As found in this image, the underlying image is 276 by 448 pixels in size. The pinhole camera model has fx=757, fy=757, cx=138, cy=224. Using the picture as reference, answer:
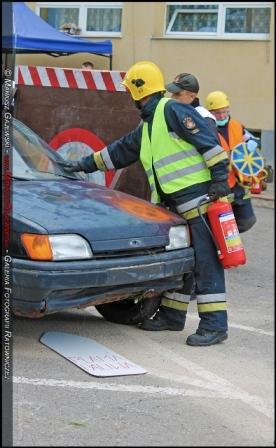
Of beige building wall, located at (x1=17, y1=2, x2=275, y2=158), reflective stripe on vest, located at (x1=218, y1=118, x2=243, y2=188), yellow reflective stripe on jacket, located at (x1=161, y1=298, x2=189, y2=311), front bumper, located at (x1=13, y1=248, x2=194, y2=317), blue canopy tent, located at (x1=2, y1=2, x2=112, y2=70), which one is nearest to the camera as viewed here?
front bumper, located at (x1=13, y1=248, x2=194, y2=317)

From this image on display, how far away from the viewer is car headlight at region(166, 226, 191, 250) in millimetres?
5094

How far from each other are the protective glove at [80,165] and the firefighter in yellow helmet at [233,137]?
1.57m

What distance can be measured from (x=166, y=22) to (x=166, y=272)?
8.83 meters

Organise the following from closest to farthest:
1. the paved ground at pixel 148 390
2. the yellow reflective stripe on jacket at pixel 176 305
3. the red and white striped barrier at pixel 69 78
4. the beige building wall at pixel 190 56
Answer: the paved ground at pixel 148 390 → the yellow reflective stripe on jacket at pixel 176 305 → the red and white striped barrier at pixel 69 78 → the beige building wall at pixel 190 56

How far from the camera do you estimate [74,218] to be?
15.5 ft

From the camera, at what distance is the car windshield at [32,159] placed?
5.43 m

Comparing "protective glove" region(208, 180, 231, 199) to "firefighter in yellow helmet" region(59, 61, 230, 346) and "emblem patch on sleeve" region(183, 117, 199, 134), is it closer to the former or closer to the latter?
"firefighter in yellow helmet" region(59, 61, 230, 346)

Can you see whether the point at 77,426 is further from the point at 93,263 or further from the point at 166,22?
the point at 166,22

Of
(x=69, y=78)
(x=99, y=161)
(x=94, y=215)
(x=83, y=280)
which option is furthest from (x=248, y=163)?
(x=83, y=280)

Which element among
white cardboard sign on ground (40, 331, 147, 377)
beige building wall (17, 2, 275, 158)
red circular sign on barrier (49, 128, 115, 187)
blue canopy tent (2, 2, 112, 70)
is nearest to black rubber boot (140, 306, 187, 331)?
white cardboard sign on ground (40, 331, 147, 377)

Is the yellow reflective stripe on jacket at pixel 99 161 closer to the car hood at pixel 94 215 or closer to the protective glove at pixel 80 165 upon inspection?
the protective glove at pixel 80 165

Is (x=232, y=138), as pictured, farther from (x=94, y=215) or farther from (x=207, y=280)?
(x=94, y=215)

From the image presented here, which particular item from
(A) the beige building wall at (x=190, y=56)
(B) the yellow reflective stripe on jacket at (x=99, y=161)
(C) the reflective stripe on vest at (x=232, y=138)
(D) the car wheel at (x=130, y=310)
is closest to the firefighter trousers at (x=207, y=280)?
(D) the car wheel at (x=130, y=310)

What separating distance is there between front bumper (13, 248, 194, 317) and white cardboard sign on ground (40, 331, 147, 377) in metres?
0.37
